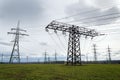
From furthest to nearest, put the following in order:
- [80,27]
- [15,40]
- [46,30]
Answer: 1. [15,40]
2. [80,27]
3. [46,30]

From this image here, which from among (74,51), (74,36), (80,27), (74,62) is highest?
(80,27)

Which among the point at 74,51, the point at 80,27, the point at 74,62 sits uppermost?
the point at 80,27

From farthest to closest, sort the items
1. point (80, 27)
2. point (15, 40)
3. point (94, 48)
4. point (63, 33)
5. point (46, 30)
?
point (94, 48), point (15, 40), point (80, 27), point (63, 33), point (46, 30)

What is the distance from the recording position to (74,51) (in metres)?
45.0

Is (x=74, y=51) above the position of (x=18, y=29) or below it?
below

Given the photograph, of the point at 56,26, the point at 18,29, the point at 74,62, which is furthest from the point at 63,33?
the point at 18,29

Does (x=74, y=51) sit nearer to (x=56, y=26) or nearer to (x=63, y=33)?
(x=63, y=33)

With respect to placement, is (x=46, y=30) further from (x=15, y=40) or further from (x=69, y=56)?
(x=15, y=40)

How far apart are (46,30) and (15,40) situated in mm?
30280

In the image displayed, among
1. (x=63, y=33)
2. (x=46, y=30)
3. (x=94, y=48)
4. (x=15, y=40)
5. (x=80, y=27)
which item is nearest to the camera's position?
(x=46, y=30)

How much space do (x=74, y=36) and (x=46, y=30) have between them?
10.2 metres

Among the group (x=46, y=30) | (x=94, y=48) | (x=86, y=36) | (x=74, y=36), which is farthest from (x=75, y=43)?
(x=94, y=48)

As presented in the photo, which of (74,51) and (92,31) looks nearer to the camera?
(74,51)

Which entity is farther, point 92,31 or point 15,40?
point 15,40
